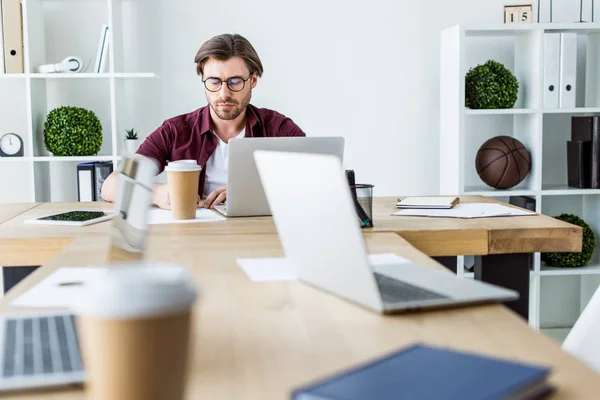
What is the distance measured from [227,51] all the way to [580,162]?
1.92 m

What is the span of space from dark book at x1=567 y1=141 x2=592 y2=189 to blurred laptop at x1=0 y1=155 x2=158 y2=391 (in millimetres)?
2908

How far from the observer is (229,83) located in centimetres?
279

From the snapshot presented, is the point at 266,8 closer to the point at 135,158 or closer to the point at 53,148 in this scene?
the point at 53,148

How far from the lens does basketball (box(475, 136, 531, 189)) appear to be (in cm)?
360

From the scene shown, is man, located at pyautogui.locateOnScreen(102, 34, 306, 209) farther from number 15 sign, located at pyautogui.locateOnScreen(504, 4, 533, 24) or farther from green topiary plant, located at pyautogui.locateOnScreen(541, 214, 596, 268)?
green topiary plant, located at pyautogui.locateOnScreen(541, 214, 596, 268)

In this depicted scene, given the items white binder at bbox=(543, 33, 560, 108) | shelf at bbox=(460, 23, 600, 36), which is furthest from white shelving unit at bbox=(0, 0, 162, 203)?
white binder at bbox=(543, 33, 560, 108)

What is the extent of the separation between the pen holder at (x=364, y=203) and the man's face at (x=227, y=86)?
1.03m

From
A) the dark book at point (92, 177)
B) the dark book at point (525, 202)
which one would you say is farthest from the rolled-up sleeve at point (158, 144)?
the dark book at point (525, 202)

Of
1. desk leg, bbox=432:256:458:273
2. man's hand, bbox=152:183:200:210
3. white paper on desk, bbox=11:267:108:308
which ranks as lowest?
desk leg, bbox=432:256:458:273

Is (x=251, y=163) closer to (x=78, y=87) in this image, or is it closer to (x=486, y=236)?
(x=486, y=236)

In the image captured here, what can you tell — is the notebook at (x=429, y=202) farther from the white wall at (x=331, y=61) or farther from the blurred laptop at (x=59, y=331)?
the white wall at (x=331, y=61)

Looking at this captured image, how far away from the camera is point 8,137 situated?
363 centimetres

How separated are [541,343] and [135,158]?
2.25 ft

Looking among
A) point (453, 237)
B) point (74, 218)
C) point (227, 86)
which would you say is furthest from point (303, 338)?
point (227, 86)
